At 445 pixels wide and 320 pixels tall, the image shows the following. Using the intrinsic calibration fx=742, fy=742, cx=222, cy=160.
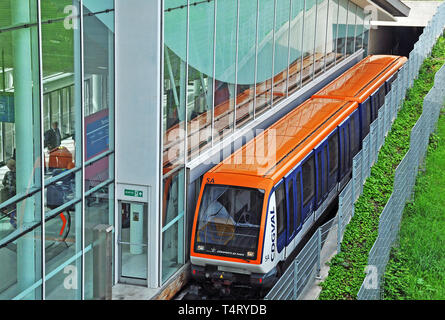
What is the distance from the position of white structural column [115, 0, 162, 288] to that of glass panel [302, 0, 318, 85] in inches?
441

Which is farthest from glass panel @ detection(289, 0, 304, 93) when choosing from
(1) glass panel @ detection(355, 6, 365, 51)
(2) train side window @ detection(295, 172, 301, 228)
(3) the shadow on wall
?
(3) the shadow on wall

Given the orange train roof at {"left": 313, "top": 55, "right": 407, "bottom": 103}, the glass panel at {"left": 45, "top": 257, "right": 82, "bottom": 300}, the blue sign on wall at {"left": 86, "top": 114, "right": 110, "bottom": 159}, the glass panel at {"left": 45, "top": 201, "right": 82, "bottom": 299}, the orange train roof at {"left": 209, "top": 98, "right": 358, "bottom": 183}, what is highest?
the blue sign on wall at {"left": 86, "top": 114, "right": 110, "bottom": 159}

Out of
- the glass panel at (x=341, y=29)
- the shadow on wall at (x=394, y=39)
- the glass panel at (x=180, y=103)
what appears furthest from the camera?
the shadow on wall at (x=394, y=39)

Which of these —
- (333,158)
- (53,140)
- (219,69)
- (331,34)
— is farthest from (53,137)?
(331,34)

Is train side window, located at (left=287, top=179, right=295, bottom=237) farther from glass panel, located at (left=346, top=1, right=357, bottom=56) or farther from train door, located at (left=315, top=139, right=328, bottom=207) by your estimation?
glass panel, located at (left=346, top=1, right=357, bottom=56)

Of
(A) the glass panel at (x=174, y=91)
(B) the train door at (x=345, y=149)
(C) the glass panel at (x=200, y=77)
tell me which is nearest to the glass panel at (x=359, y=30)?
(B) the train door at (x=345, y=149)

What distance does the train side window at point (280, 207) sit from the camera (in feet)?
44.3

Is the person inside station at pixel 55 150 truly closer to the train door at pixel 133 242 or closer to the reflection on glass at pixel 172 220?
the train door at pixel 133 242

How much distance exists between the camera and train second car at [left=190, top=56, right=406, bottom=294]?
13.1 m

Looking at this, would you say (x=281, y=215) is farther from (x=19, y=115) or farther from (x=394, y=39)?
(x=394, y=39)

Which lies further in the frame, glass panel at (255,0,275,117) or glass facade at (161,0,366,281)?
glass panel at (255,0,275,117)

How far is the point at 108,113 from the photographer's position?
1255 cm

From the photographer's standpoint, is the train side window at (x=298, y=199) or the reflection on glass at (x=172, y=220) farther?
the train side window at (x=298, y=199)

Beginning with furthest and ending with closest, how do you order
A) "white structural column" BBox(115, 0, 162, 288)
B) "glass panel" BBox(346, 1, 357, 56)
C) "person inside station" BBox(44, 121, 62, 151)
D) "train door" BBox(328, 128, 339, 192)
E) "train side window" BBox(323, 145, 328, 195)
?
1. "glass panel" BBox(346, 1, 357, 56)
2. "train door" BBox(328, 128, 339, 192)
3. "train side window" BBox(323, 145, 328, 195)
4. "white structural column" BBox(115, 0, 162, 288)
5. "person inside station" BBox(44, 121, 62, 151)
